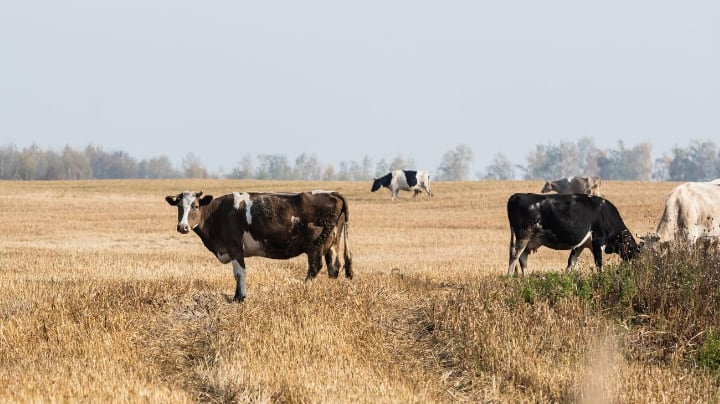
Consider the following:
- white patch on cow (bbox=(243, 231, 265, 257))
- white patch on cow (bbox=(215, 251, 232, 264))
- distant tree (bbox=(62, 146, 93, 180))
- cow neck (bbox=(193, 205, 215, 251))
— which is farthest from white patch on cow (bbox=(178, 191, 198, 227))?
distant tree (bbox=(62, 146, 93, 180))

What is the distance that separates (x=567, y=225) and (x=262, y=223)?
239 inches

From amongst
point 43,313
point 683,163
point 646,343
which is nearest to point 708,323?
point 646,343

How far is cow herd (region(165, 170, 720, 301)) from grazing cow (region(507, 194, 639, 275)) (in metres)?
0.02

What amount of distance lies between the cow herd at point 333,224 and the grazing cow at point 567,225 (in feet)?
0.06

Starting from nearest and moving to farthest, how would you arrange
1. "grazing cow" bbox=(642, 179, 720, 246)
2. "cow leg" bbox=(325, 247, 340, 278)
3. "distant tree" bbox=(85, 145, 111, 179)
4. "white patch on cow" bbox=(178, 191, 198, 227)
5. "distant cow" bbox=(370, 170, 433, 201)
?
1. "white patch on cow" bbox=(178, 191, 198, 227)
2. "cow leg" bbox=(325, 247, 340, 278)
3. "grazing cow" bbox=(642, 179, 720, 246)
4. "distant cow" bbox=(370, 170, 433, 201)
5. "distant tree" bbox=(85, 145, 111, 179)

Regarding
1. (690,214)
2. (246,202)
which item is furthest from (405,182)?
(246,202)

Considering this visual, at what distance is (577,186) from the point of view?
1850 inches

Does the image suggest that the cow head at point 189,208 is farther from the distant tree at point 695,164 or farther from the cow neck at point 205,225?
the distant tree at point 695,164

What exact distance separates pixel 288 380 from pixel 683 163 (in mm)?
168325

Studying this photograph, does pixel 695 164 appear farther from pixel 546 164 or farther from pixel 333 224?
pixel 333 224

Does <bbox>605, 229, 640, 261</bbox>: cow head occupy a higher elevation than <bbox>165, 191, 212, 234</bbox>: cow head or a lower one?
lower

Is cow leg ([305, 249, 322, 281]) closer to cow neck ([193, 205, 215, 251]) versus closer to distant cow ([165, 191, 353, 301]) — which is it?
distant cow ([165, 191, 353, 301])

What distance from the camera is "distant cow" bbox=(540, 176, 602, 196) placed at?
1846 inches

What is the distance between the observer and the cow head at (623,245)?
15.6 m
